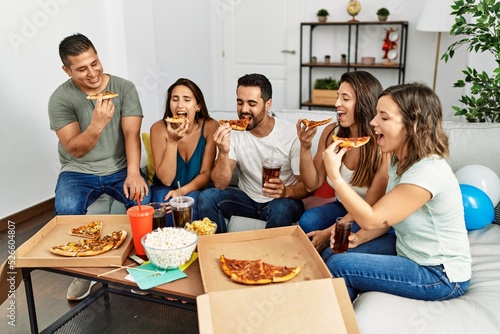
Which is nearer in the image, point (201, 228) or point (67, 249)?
point (67, 249)

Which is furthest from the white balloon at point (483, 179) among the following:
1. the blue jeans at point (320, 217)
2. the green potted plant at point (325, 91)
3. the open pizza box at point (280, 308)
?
the green potted plant at point (325, 91)

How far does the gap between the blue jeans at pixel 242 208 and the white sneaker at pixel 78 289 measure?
0.71 metres

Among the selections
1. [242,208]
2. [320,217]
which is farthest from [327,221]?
[242,208]

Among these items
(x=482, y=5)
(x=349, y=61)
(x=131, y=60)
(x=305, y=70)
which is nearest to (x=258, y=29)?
(x=305, y=70)

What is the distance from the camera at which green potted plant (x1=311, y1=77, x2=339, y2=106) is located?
4996 millimetres

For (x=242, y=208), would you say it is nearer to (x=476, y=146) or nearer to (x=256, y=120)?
(x=256, y=120)

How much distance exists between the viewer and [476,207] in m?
2.13

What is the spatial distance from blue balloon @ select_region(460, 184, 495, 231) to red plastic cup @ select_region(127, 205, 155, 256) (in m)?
1.42

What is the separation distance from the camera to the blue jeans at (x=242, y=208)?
2.29m

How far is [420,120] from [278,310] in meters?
0.82

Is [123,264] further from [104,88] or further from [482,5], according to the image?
[482,5]

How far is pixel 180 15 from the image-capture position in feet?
15.7

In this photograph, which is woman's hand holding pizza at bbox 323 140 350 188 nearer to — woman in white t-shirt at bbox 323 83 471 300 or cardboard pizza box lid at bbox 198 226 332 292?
woman in white t-shirt at bbox 323 83 471 300

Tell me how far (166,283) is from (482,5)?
2326 mm
